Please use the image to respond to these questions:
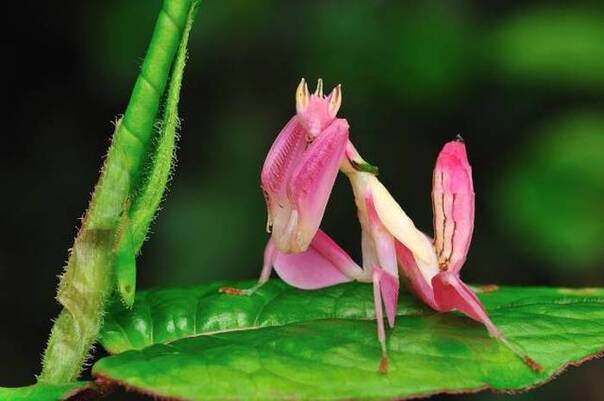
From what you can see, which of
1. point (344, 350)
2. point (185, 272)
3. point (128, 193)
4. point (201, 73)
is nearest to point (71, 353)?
point (128, 193)

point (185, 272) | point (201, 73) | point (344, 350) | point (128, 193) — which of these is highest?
point (201, 73)

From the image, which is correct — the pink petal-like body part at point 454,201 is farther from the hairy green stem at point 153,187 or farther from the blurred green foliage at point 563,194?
the blurred green foliage at point 563,194

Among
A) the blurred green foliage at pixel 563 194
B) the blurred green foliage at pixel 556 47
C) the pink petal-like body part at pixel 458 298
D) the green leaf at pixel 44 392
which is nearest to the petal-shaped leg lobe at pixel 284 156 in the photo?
the pink petal-like body part at pixel 458 298

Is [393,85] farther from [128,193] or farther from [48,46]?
[128,193]

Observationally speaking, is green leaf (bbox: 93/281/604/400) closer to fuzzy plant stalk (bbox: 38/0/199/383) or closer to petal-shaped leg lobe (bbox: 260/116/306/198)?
fuzzy plant stalk (bbox: 38/0/199/383)

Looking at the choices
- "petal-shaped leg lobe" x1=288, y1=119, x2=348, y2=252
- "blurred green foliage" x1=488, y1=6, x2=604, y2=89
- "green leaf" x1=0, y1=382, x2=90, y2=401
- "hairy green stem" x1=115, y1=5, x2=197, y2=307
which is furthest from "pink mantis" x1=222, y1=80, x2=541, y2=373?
"blurred green foliage" x1=488, y1=6, x2=604, y2=89

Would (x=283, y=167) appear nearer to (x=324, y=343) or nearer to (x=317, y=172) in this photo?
(x=317, y=172)
